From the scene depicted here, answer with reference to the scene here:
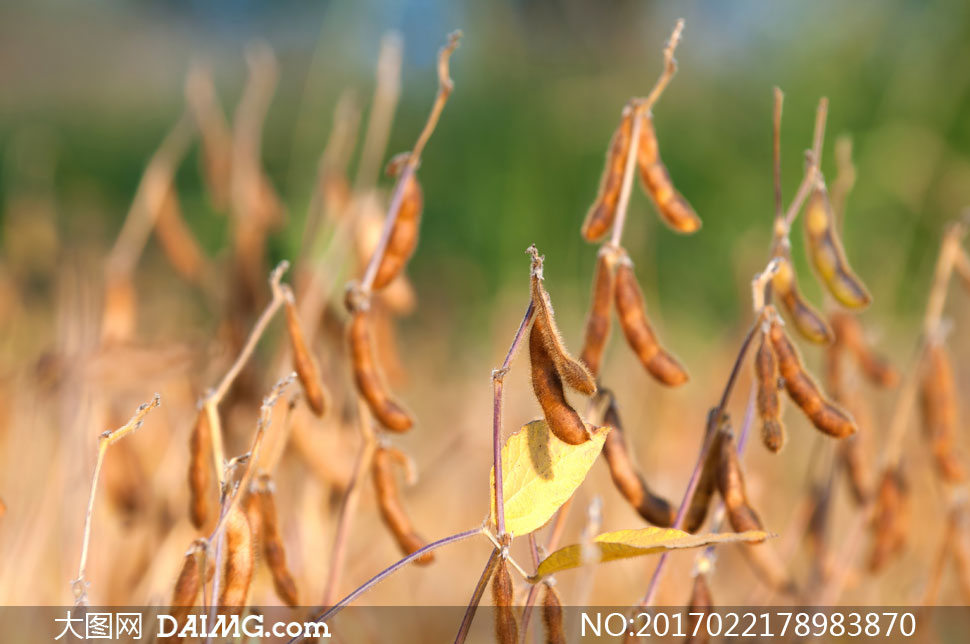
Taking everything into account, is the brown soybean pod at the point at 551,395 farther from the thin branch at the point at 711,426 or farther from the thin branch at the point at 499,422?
the thin branch at the point at 711,426

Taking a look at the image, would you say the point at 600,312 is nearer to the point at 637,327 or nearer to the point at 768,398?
the point at 637,327

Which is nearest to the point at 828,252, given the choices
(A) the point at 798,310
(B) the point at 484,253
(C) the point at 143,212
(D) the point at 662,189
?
(A) the point at 798,310

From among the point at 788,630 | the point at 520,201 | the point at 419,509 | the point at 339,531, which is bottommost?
the point at 788,630

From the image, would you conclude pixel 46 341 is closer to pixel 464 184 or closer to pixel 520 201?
pixel 520 201

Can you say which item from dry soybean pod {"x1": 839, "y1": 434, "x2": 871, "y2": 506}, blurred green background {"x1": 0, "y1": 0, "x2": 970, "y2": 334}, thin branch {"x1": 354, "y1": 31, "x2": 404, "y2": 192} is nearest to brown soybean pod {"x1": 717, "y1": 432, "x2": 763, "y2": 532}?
dry soybean pod {"x1": 839, "y1": 434, "x2": 871, "y2": 506}

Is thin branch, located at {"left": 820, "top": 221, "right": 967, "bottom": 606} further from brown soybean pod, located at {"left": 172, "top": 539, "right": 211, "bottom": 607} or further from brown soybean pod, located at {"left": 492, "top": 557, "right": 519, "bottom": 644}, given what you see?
brown soybean pod, located at {"left": 172, "top": 539, "right": 211, "bottom": 607}

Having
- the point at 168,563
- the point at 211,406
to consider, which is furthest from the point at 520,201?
the point at 211,406
